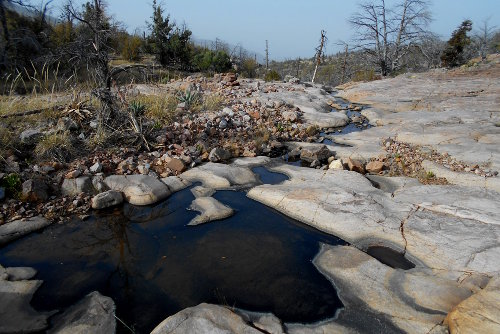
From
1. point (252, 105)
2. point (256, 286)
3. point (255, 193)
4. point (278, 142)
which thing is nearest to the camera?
point (256, 286)

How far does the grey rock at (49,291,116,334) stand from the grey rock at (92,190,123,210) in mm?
1604

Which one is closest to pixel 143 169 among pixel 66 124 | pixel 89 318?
pixel 66 124

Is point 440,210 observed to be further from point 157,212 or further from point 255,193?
point 157,212

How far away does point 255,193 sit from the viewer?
466 centimetres

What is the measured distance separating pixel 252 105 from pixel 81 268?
254 inches

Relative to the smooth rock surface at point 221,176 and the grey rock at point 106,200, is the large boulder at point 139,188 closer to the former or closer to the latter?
the grey rock at point 106,200

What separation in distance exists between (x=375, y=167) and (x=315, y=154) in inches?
42.0

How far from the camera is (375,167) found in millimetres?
5395

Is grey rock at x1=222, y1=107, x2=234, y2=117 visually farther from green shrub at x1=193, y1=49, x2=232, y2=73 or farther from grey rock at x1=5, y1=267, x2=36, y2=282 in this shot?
green shrub at x1=193, y1=49, x2=232, y2=73

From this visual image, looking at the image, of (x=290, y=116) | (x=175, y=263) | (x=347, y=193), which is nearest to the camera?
(x=175, y=263)

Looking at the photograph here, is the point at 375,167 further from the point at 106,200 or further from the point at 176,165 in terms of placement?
the point at 106,200

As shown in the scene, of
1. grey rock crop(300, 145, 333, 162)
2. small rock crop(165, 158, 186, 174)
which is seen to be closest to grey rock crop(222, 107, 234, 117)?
grey rock crop(300, 145, 333, 162)

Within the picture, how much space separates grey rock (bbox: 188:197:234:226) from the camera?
4078 mm

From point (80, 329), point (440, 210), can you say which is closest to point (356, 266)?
point (440, 210)
